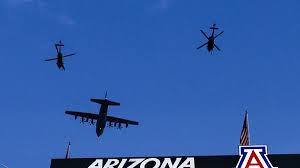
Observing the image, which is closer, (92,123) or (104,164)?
(104,164)

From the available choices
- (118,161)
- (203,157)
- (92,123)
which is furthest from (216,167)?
(92,123)

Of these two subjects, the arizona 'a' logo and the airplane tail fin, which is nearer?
the arizona 'a' logo

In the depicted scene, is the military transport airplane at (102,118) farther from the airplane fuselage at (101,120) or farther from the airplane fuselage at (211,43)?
the airplane fuselage at (211,43)

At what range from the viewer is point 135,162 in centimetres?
3525

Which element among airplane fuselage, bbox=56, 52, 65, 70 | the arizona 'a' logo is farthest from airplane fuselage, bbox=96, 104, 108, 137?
the arizona 'a' logo

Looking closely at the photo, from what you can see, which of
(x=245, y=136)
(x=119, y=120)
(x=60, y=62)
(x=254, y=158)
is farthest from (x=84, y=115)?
(x=254, y=158)

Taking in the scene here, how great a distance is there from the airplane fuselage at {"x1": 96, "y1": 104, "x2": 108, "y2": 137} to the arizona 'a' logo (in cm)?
6103

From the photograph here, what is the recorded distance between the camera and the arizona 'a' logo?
32781 mm

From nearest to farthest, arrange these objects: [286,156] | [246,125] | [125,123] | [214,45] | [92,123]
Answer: [286,156] → [246,125] → [214,45] → [92,123] → [125,123]

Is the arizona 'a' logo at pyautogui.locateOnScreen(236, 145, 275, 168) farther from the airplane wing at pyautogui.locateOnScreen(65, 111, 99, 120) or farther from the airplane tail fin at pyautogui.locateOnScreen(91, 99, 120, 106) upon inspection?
the airplane wing at pyautogui.locateOnScreen(65, 111, 99, 120)

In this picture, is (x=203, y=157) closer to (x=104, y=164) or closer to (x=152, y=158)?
(x=152, y=158)

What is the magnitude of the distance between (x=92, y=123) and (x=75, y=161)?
6561 cm

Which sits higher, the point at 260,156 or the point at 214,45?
the point at 214,45

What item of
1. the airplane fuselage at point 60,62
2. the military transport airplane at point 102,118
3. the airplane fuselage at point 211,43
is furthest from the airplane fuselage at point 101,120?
the airplane fuselage at point 211,43
